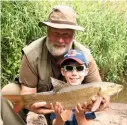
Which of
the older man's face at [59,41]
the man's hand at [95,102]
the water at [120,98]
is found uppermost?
the older man's face at [59,41]

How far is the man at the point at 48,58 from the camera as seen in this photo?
3580 mm

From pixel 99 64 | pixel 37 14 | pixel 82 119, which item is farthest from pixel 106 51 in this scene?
pixel 82 119

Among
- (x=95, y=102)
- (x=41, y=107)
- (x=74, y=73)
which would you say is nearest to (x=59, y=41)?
(x=74, y=73)

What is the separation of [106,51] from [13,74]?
4.95 feet

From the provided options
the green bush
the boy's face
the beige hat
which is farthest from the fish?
the green bush

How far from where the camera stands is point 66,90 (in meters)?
3.13

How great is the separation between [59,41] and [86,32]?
8.65ft

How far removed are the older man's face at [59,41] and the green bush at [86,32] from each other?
1742 millimetres

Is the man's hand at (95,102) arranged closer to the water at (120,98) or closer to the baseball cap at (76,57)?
the baseball cap at (76,57)

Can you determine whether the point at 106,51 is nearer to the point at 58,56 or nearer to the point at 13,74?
the point at 13,74

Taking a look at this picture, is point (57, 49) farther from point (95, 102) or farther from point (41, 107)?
point (95, 102)

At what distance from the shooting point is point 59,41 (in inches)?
140

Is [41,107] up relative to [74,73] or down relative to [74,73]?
down

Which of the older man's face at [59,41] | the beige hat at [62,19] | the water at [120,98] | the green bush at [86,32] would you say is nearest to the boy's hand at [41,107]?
the older man's face at [59,41]
